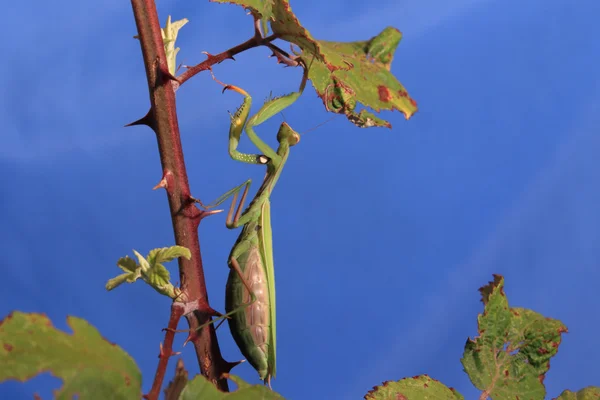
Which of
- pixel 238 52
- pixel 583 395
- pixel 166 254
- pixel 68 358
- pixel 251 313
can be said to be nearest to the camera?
pixel 68 358

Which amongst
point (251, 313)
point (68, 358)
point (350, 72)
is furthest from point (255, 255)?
point (68, 358)

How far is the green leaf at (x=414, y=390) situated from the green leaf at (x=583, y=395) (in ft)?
0.48

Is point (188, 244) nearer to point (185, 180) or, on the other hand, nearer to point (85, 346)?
point (185, 180)

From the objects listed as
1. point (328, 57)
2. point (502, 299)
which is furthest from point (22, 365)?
point (502, 299)

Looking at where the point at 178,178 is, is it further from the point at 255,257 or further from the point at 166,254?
the point at 255,257

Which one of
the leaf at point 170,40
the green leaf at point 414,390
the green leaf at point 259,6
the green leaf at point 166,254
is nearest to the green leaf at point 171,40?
the leaf at point 170,40

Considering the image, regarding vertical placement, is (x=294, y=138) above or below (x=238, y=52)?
above

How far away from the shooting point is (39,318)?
50 centimetres

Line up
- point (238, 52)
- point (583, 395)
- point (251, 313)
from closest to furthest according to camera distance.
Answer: point (238, 52) → point (583, 395) → point (251, 313)

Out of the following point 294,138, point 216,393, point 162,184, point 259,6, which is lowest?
point 216,393

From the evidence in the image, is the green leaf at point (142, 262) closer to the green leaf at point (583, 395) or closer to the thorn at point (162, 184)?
the thorn at point (162, 184)

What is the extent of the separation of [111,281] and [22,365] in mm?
172

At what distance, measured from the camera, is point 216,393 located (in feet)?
1.70

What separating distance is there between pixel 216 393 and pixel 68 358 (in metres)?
0.12
